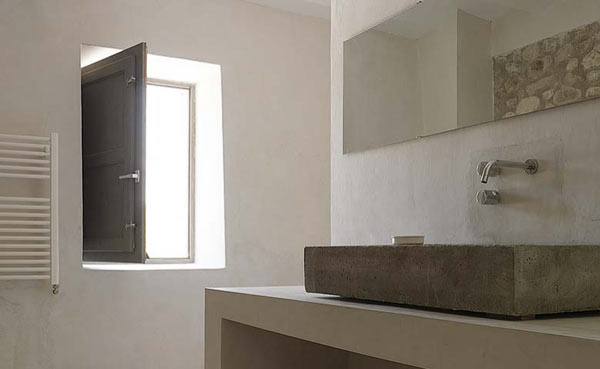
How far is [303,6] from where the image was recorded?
3.61 m

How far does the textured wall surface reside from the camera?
153 cm

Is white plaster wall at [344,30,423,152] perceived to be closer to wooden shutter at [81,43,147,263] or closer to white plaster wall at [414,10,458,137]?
white plaster wall at [414,10,458,137]

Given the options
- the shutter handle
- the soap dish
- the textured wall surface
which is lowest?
the soap dish

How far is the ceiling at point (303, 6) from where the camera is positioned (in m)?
3.55

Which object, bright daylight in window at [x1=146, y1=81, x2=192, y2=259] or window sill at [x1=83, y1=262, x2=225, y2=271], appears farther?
bright daylight in window at [x1=146, y1=81, x2=192, y2=259]

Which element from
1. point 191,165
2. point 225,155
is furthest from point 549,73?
point 191,165

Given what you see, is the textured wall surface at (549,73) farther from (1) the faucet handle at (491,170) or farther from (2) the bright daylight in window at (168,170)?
(2) the bright daylight in window at (168,170)

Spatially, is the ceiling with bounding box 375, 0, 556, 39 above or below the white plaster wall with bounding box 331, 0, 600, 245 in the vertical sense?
above

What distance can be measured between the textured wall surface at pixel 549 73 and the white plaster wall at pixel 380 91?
353mm

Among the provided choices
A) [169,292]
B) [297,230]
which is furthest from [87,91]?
[297,230]

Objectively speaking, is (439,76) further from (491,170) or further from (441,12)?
(491,170)

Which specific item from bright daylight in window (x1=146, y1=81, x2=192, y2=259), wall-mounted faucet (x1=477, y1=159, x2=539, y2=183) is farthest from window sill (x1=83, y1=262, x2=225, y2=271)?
wall-mounted faucet (x1=477, y1=159, x2=539, y2=183)

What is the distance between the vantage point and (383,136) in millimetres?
2189

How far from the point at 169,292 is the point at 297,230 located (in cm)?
79
